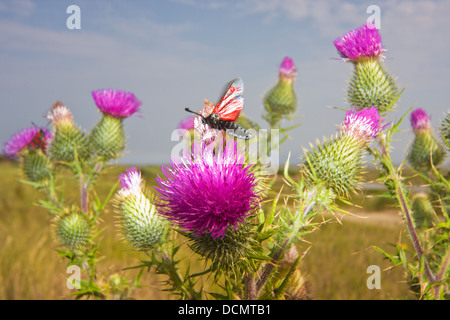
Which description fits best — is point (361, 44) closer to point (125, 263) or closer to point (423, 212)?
point (423, 212)

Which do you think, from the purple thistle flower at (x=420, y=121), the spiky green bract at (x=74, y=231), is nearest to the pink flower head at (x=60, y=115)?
the spiky green bract at (x=74, y=231)

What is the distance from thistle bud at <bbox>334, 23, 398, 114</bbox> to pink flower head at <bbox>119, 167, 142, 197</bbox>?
2.55 m

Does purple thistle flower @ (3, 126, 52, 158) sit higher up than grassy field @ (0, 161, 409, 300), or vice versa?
purple thistle flower @ (3, 126, 52, 158)

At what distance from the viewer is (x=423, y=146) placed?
17.1 ft

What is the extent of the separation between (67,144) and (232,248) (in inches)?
153

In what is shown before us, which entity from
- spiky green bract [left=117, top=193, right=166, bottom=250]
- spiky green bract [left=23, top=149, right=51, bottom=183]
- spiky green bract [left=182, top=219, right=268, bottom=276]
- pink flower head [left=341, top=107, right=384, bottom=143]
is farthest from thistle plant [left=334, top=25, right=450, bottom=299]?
spiky green bract [left=23, top=149, right=51, bottom=183]

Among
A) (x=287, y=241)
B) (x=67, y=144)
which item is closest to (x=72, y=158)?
(x=67, y=144)

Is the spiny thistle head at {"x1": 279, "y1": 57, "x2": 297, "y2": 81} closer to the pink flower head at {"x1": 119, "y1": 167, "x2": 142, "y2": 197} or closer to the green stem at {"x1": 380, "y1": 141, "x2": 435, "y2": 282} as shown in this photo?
the green stem at {"x1": 380, "y1": 141, "x2": 435, "y2": 282}

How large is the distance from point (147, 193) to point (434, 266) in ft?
9.73

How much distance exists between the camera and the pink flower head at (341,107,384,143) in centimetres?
308

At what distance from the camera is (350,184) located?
300cm

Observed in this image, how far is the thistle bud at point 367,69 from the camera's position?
389 cm

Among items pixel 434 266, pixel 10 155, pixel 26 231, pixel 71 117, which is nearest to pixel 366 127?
pixel 434 266

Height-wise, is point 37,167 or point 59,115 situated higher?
point 59,115
